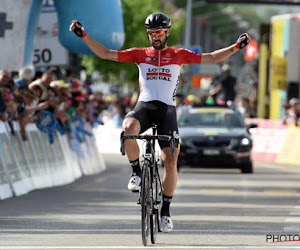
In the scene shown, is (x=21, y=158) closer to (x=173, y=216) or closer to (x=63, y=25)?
(x=63, y=25)

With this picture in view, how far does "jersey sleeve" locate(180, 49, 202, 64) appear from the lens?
42.0 feet

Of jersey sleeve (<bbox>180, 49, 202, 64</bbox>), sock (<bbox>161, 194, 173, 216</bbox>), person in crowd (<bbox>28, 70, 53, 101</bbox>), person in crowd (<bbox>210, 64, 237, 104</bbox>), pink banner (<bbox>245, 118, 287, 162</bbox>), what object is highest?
jersey sleeve (<bbox>180, 49, 202, 64</bbox>)

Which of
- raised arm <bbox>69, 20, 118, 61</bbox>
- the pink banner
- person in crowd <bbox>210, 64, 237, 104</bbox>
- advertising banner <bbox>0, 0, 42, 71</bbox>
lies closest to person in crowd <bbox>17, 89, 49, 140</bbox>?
advertising banner <bbox>0, 0, 42, 71</bbox>

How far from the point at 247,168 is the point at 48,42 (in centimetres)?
577

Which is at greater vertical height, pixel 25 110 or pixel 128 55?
pixel 128 55

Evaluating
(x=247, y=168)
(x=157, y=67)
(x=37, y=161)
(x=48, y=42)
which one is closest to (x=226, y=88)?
(x=247, y=168)

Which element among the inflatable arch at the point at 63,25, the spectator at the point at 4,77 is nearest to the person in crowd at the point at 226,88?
the inflatable arch at the point at 63,25

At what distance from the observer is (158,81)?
12.6 m

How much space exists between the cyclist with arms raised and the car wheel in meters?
14.7

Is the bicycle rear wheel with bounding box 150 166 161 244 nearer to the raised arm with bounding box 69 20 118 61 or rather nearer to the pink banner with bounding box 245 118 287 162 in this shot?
the raised arm with bounding box 69 20 118 61

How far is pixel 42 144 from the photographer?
21.6 m

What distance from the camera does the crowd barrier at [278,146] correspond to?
1372 inches

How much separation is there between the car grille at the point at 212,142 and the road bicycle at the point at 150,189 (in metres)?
14.5

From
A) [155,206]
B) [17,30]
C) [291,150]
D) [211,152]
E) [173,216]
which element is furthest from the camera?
[291,150]
